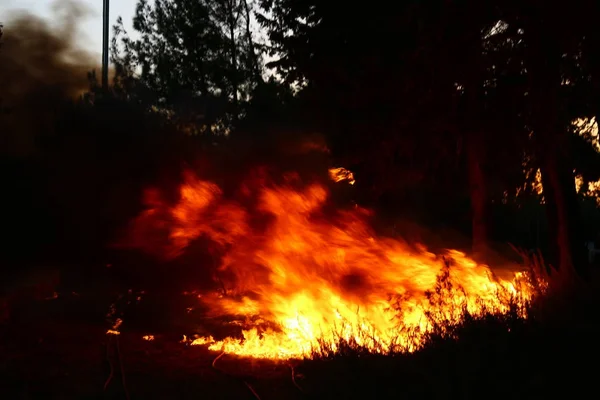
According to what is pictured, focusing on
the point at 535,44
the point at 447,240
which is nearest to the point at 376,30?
the point at 535,44

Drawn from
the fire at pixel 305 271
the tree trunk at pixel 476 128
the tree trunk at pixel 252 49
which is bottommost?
the fire at pixel 305 271

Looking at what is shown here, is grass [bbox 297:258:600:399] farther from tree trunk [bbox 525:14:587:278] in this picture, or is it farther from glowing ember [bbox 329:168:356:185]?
glowing ember [bbox 329:168:356:185]

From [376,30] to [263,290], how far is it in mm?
6386

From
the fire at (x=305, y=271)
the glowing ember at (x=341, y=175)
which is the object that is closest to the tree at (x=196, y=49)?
the glowing ember at (x=341, y=175)

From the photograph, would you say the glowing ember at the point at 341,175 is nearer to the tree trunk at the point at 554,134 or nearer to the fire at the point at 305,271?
the tree trunk at the point at 554,134

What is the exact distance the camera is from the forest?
24.5ft

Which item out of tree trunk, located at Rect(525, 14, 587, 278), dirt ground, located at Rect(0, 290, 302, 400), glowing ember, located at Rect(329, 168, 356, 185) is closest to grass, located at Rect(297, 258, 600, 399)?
dirt ground, located at Rect(0, 290, 302, 400)

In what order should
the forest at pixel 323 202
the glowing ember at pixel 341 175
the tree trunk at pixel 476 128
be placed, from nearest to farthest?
the forest at pixel 323 202, the tree trunk at pixel 476 128, the glowing ember at pixel 341 175

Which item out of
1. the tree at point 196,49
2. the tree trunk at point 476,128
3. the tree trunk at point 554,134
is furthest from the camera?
the tree at point 196,49

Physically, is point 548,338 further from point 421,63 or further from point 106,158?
point 106,158

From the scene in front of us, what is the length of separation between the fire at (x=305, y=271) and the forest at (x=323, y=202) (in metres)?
0.05

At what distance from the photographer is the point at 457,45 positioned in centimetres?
1169

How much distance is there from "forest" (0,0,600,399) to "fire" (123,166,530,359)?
0.16ft

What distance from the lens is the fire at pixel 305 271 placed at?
9.78 meters
